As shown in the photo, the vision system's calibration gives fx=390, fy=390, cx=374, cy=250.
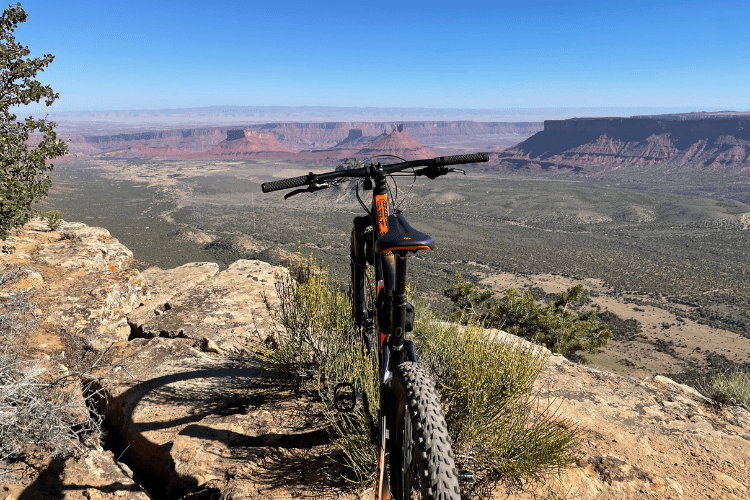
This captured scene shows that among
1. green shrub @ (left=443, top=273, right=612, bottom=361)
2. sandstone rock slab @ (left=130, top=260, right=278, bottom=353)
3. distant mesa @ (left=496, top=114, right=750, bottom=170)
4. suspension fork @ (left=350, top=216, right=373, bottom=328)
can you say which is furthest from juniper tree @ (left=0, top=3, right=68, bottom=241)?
distant mesa @ (left=496, top=114, right=750, bottom=170)

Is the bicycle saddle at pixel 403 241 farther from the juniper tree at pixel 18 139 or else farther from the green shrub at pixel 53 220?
the green shrub at pixel 53 220

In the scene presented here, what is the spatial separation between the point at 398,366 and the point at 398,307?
0.34 m

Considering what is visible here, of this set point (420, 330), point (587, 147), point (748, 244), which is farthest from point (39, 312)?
point (587, 147)

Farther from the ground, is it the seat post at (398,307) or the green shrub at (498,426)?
the seat post at (398,307)

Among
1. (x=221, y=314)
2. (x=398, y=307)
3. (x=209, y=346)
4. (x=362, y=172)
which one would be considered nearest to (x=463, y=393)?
(x=398, y=307)

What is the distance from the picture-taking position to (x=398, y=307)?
2.32 m

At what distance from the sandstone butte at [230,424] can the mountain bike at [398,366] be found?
1055mm

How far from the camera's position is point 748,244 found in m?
54.8

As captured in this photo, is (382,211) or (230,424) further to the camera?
(230,424)

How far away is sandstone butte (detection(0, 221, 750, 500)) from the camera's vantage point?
3.11 meters

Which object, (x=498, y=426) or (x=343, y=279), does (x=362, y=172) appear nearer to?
(x=498, y=426)

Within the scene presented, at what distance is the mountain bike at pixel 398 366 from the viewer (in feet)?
5.57

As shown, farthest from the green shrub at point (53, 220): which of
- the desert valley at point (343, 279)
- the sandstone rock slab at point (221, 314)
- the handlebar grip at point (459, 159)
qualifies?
the handlebar grip at point (459, 159)

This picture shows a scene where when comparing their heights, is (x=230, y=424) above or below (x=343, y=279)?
above
